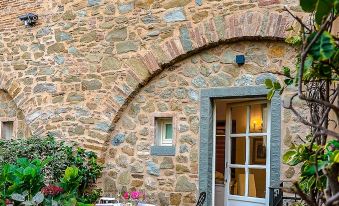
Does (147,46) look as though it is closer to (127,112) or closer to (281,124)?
(127,112)

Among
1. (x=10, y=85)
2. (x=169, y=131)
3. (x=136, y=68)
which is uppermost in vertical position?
(x=136, y=68)

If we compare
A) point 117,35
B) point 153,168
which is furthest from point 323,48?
point 117,35

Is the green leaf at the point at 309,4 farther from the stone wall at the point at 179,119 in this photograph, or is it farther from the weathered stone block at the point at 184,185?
the weathered stone block at the point at 184,185

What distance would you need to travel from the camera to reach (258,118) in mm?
6789

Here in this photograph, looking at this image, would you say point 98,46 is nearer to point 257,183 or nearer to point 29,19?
point 29,19

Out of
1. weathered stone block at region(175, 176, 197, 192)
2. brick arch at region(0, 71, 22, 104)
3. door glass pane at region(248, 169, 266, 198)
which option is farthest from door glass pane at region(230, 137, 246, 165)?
brick arch at region(0, 71, 22, 104)

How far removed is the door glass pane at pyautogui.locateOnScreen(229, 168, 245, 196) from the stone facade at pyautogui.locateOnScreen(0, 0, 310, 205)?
23.7 inches

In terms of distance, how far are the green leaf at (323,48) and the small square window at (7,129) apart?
8.01 meters

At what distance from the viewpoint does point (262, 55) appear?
6488mm

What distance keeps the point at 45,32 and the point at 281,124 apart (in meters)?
4.50

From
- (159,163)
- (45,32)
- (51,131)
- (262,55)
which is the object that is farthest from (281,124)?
(45,32)

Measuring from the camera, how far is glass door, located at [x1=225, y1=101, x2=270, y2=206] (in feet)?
21.9

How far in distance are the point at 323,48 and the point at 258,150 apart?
16.3 ft

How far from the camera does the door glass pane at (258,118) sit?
21.9ft
